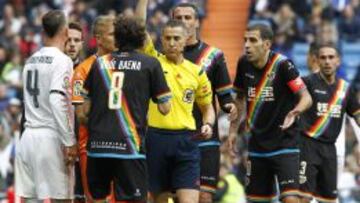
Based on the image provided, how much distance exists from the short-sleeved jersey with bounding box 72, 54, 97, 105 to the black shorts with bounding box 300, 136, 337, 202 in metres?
3.40

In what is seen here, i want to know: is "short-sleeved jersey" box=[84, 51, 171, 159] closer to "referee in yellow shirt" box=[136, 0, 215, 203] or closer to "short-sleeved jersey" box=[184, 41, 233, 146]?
"referee in yellow shirt" box=[136, 0, 215, 203]

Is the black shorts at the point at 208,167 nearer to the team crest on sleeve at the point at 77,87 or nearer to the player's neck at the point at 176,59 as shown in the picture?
the player's neck at the point at 176,59

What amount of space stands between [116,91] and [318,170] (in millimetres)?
4342

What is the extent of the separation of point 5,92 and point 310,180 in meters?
10.3

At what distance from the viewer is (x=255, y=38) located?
49.6 feet

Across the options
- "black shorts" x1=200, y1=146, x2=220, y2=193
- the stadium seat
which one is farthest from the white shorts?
the stadium seat

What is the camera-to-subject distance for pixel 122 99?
518 inches

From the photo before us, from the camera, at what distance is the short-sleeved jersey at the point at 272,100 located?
49.8ft

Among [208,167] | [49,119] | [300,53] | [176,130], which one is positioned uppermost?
[300,53]

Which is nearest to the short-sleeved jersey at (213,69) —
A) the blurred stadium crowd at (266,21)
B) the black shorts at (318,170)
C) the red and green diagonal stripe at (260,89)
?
the red and green diagonal stripe at (260,89)

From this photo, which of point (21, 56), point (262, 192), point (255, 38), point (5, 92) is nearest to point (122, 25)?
point (255, 38)

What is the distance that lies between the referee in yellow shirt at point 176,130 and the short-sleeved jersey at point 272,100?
1185mm

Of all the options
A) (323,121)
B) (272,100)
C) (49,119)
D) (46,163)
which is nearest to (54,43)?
(49,119)

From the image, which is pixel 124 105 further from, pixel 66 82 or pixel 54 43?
pixel 54 43
